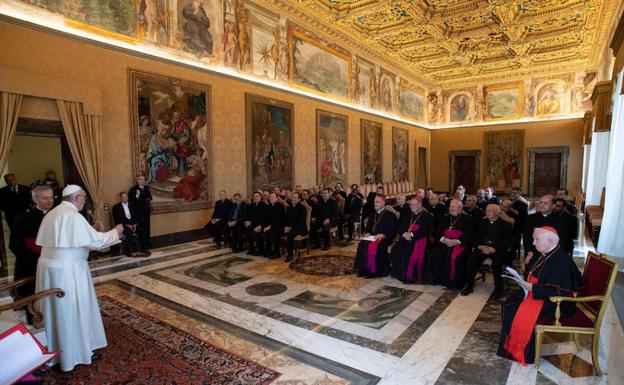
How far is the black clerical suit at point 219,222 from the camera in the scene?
848cm

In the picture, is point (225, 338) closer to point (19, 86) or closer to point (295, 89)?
point (19, 86)

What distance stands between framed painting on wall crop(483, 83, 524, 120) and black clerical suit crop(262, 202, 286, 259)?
57.5 feet

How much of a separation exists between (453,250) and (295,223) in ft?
11.3

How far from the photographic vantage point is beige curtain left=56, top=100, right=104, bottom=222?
264 inches

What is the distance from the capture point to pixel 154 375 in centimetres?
318

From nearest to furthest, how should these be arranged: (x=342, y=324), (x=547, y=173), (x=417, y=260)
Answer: (x=342, y=324), (x=417, y=260), (x=547, y=173)

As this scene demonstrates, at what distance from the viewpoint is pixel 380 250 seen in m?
6.11

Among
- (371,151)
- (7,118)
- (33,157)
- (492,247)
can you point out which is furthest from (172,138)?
(371,151)

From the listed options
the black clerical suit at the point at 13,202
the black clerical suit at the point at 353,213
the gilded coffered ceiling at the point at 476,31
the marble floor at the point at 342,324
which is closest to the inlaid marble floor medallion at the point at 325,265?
the marble floor at the point at 342,324

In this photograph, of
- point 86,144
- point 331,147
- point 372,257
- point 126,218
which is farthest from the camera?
point 331,147

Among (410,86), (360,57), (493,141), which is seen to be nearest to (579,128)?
(493,141)

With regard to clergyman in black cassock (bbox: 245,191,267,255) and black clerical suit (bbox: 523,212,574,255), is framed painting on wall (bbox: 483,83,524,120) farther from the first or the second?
clergyman in black cassock (bbox: 245,191,267,255)

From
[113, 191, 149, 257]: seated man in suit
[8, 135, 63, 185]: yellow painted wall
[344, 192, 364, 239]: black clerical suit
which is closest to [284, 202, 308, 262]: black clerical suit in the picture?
[344, 192, 364, 239]: black clerical suit

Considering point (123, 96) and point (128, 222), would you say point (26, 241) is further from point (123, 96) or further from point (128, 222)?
point (123, 96)
